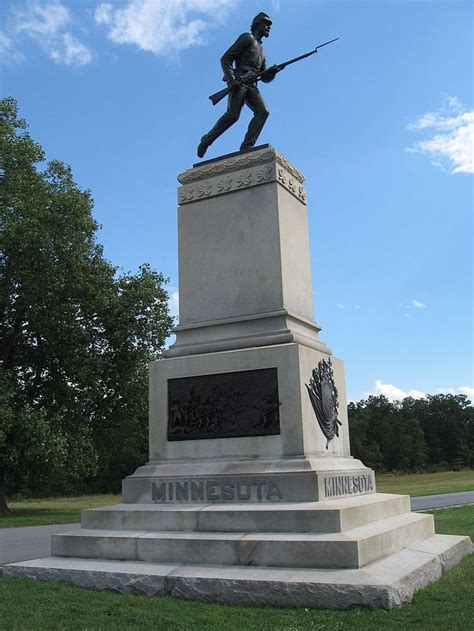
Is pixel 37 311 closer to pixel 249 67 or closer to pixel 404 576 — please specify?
pixel 249 67

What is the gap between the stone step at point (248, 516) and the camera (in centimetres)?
655

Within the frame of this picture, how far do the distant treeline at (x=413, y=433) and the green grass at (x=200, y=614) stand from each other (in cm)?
7535

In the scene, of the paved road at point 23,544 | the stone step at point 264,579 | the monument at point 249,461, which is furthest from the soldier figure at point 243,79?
the paved road at point 23,544

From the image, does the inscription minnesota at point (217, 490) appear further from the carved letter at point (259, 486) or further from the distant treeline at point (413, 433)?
the distant treeline at point (413, 433)

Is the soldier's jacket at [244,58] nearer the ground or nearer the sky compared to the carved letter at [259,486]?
nearer the sky

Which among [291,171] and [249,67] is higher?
[249,67]

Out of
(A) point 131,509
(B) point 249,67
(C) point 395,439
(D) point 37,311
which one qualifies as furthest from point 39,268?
(C) point 395,439

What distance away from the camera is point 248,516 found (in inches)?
272

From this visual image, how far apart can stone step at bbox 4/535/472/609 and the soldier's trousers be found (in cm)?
602

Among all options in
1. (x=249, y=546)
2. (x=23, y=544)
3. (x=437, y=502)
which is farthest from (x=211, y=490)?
(x=437, y=502)

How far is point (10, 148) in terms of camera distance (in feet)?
77.7

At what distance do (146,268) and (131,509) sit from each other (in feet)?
65.0

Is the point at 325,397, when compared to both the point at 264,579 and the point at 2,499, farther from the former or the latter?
the point at 2,499

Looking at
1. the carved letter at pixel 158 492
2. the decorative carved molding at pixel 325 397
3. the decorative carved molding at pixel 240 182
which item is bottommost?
the carved letter at pixel 158 492
